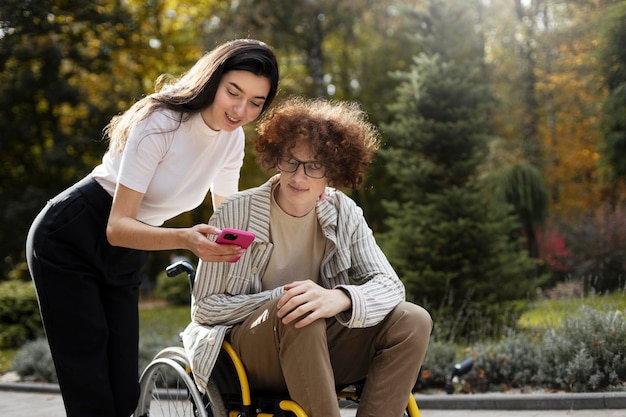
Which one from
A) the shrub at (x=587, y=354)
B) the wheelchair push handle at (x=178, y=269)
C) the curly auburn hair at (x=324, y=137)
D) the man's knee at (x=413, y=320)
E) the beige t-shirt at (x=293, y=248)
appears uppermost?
the curly auburn hair at (x=324, y=137)

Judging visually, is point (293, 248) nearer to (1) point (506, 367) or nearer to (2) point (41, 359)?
(1) point (506, 367)

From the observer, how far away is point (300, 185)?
7.25ft

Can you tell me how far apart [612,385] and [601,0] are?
46.2 feet

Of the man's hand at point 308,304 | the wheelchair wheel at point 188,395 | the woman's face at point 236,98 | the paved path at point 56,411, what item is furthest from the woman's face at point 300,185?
the paved path at point 56,411

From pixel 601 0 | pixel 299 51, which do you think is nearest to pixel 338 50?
pixel 299 51

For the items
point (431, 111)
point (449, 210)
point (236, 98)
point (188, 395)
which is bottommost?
point (188, 395)

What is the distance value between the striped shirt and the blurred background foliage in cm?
29

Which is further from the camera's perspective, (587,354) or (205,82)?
(587,354)

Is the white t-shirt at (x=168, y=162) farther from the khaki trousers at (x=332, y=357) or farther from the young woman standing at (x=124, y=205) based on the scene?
the khaki trousers at (x=332, y=357)

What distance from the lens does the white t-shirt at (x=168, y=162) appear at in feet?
7.19

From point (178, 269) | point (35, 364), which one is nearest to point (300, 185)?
point (178, 269)

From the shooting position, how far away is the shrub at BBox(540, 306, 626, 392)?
4.08 metres

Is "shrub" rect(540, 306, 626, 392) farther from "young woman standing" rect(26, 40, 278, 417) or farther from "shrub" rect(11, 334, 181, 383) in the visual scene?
"shrub" rect(11, 334, 181, 383)

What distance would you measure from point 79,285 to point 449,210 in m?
5.73
